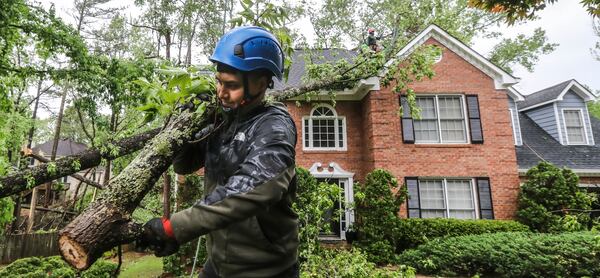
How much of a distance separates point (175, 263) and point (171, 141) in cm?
833

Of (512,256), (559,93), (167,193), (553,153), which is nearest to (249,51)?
(167,193)

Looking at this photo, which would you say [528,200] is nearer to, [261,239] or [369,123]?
[369,123]

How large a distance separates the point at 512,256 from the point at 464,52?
864 cm

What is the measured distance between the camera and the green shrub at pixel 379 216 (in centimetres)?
1081

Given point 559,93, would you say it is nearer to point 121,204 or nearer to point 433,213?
point 433,213

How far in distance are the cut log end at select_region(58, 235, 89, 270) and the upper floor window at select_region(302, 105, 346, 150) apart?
42.3 feet

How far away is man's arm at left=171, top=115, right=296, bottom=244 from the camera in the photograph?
128 cm

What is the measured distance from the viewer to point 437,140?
524 inches

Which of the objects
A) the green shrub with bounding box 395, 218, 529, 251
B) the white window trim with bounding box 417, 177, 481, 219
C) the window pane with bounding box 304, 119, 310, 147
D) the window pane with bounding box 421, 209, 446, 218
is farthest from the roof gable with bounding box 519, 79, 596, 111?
the window pane with bounding box 304, 119, 310, 147

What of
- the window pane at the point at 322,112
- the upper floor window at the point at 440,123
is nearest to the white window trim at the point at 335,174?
the window pane at the point at 322,112

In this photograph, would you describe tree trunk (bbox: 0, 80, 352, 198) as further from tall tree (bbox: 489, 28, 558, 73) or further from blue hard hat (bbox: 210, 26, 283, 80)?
tall tree (bbox: 489, 28, 558, 73)

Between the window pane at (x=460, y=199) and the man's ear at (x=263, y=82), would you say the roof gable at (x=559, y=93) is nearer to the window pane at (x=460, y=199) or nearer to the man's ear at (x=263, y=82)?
the window pane at (x=460, y=199)

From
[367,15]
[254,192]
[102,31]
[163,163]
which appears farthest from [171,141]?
[102,31]

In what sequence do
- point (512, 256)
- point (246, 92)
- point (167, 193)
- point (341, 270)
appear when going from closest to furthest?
point (246, 92), point (167, 193), point (341, 270), point (512, 256)
